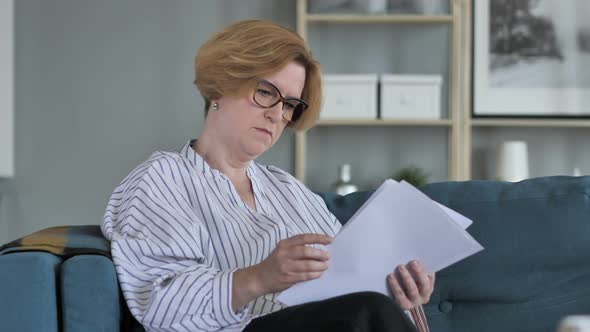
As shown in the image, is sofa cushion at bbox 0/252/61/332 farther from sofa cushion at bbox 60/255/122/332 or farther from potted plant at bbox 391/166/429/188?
potted plant at bbox 391/166/429/188

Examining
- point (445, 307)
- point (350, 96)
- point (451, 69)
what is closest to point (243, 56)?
point (445, 307)

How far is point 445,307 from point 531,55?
2.51 meters

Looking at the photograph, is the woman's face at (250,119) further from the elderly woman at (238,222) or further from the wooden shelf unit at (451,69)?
the wooden shelf unit at (451,69)

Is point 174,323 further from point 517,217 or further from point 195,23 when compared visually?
point 195,23

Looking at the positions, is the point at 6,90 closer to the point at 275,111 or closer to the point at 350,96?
the point at 350,96

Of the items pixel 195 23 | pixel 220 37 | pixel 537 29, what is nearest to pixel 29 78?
pixel 195 23

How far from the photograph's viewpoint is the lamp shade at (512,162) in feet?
13.4

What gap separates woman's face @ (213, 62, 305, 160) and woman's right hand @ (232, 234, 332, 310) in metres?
0.46

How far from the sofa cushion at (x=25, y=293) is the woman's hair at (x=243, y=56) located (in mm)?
563

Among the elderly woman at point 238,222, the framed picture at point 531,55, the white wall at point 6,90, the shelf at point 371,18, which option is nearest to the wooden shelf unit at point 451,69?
the shelf at point 371,18

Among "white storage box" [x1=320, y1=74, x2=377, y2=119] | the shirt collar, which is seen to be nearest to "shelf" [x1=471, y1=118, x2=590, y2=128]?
"white storage box" [x1=320, y1=74, x2=377, y2=119]

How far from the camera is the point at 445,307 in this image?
2.00 meters

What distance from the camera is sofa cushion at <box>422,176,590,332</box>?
78.6 inches

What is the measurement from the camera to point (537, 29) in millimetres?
4246
